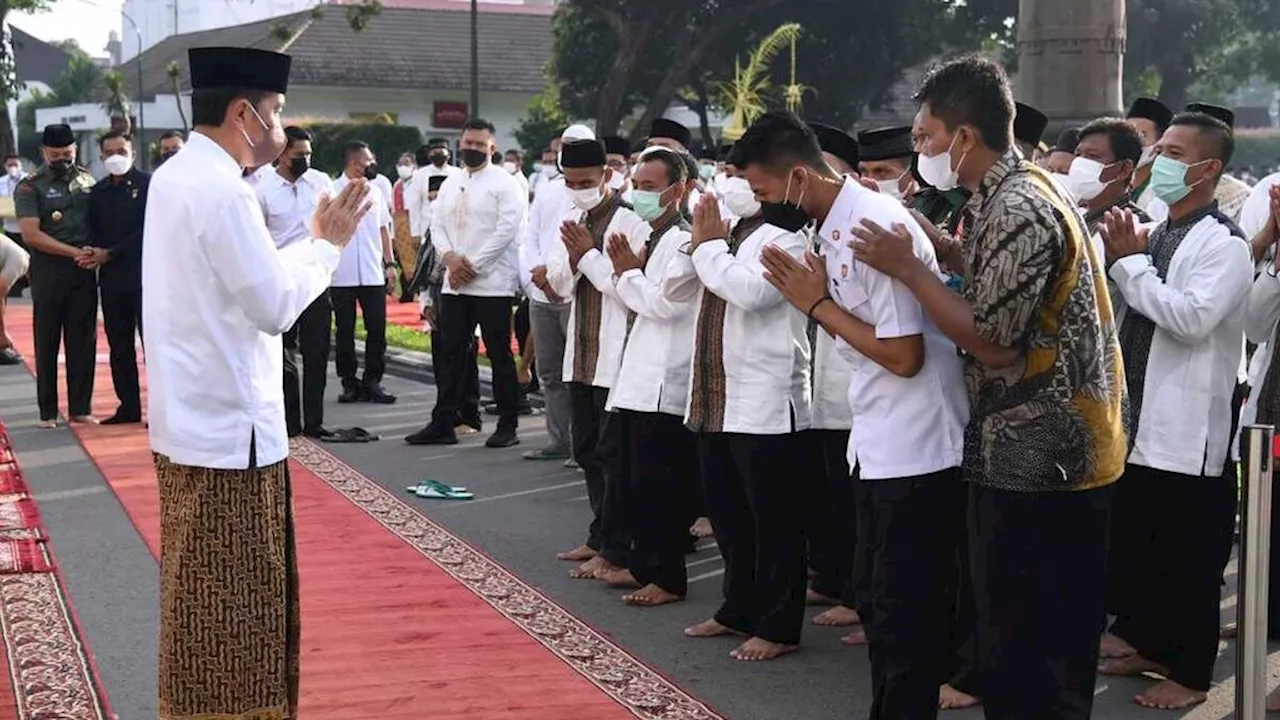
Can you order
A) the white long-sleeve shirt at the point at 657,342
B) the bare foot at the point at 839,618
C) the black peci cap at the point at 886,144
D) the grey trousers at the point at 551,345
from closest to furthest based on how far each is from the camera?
the black peci cap at the point at 886,144 < the bare foot at the point at 839,618 < the white long-sleeve shirt at the point at 657,342 < the grey trousers at the point at 551,345

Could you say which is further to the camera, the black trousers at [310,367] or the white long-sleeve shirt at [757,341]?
the black trousers at [310,367]

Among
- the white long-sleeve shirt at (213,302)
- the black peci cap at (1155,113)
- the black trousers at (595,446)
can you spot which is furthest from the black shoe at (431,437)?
the white long-sleeve shirt at (213,302)

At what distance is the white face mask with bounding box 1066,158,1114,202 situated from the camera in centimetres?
644

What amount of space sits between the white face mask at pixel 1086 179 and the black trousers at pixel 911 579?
2.01 m

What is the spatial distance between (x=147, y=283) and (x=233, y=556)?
77 cm

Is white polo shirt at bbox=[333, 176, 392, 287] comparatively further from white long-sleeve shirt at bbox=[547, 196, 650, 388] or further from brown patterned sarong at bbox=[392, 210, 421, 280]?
brown patterned sarong at bbox=[392, 210, 421, 280]

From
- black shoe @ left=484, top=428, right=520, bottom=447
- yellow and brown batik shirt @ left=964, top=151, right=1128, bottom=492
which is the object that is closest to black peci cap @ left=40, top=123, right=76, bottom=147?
black shoe @ left=484, top=428, right=520, bottom=447

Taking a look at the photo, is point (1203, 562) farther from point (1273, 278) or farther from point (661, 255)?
point (661, 255)

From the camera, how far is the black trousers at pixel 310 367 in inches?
448

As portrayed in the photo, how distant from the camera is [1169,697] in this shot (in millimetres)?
5785

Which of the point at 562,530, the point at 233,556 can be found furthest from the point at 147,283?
Answer: the point at 562,530

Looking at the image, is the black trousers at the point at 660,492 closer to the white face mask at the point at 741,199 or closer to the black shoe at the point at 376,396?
the white face mask at the point at 741,199

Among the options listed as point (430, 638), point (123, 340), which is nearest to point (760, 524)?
point (430, 638)

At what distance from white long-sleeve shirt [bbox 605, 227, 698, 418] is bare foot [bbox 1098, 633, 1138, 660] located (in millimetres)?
1841
